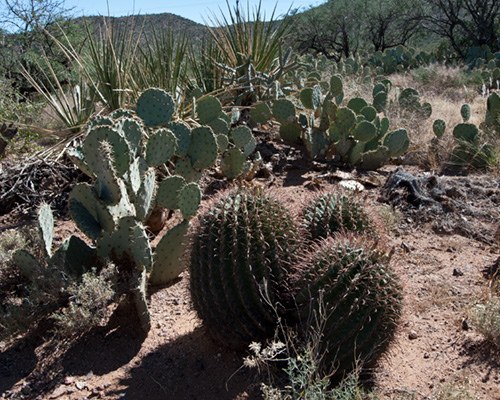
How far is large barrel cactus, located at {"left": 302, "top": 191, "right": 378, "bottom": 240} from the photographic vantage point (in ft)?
8.48

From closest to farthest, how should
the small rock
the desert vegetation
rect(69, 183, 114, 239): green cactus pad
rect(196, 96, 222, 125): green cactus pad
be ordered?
the desert vegetation < the small rock < rect(69, 183, 114, 239): green cactus pad < rect(196, 96, 222, 125): green cactus pad

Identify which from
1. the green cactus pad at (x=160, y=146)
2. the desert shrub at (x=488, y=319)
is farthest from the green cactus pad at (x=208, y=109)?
the desert shrub at (x=488, y=319)

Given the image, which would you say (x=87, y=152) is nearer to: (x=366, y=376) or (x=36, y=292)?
(x=36, y=292)

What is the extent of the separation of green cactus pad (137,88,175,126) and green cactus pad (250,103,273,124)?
2.27 meters

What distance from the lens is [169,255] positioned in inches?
121

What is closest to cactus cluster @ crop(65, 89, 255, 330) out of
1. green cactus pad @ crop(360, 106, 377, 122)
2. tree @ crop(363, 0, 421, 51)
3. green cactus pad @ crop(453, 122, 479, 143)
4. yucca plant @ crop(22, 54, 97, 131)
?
yucca plant @ crop(22, 54, 97, 131)

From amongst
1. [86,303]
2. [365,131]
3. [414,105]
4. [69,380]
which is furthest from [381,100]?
[69,380]

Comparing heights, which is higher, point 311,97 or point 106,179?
point 311,97

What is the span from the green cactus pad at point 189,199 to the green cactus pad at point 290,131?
3230 millimetres

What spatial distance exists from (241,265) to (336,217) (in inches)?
28.0

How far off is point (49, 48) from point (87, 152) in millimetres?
8228

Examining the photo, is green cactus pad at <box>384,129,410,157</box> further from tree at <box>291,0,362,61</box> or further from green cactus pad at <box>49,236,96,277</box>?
tree at <box>291,0,362,61</box>

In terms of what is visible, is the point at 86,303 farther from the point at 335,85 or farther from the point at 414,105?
the point at 414,105

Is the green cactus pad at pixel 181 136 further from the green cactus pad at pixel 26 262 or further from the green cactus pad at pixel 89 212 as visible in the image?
the green cactus pad at pixel 26 262
